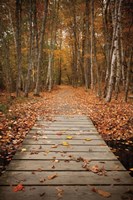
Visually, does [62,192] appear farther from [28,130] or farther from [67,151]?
[28,130]

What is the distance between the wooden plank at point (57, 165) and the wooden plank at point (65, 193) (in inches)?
26.1

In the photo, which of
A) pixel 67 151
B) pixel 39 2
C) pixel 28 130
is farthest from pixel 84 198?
pixel 39 2

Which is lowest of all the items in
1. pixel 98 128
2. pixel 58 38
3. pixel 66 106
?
pixel 98 128

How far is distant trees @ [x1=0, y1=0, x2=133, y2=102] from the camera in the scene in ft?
48.0

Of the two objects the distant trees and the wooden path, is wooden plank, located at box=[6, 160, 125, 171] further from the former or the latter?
the distant trees

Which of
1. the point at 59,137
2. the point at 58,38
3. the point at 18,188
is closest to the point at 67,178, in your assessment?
the point at 18,188

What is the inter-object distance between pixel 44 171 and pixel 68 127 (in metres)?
3.30

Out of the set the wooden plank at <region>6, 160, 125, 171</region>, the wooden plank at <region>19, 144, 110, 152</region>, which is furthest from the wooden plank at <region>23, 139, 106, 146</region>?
the wooden plank at <region>6, 160, 125, 171</region>

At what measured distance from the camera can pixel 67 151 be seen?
16.2ft

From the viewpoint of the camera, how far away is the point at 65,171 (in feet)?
12.9

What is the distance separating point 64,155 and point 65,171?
779 mm

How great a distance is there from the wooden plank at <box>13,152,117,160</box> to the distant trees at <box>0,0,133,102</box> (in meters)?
7.99

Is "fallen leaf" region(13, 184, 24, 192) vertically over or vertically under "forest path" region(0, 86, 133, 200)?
over

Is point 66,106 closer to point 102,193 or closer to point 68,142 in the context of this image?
point 68,142
